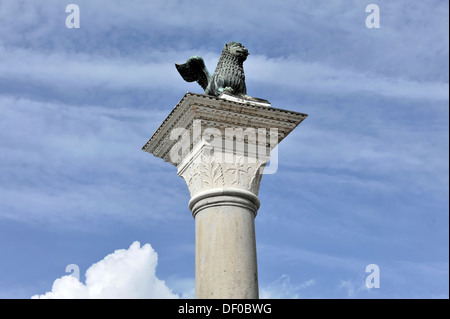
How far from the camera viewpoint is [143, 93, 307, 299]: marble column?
31.9ft

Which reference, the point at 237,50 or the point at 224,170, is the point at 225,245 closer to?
the point at 224,170

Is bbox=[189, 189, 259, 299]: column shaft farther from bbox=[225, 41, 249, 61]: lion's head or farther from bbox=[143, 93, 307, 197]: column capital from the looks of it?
bbox=[225, 41, 249, 61]: lion's head

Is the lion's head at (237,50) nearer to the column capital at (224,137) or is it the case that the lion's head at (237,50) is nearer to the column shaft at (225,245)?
the column capital at (224,137)

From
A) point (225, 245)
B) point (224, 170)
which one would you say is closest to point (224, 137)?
point (224, 170)

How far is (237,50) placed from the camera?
38.8ft

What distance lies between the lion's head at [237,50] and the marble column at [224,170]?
4.15 feet

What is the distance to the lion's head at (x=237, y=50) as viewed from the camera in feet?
38.8

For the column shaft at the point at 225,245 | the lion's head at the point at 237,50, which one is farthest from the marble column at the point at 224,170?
the lion's head at the point at 237,50

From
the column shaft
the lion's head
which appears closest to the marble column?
the column shaft

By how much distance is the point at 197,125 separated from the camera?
10539mm

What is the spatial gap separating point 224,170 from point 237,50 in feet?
8.67
